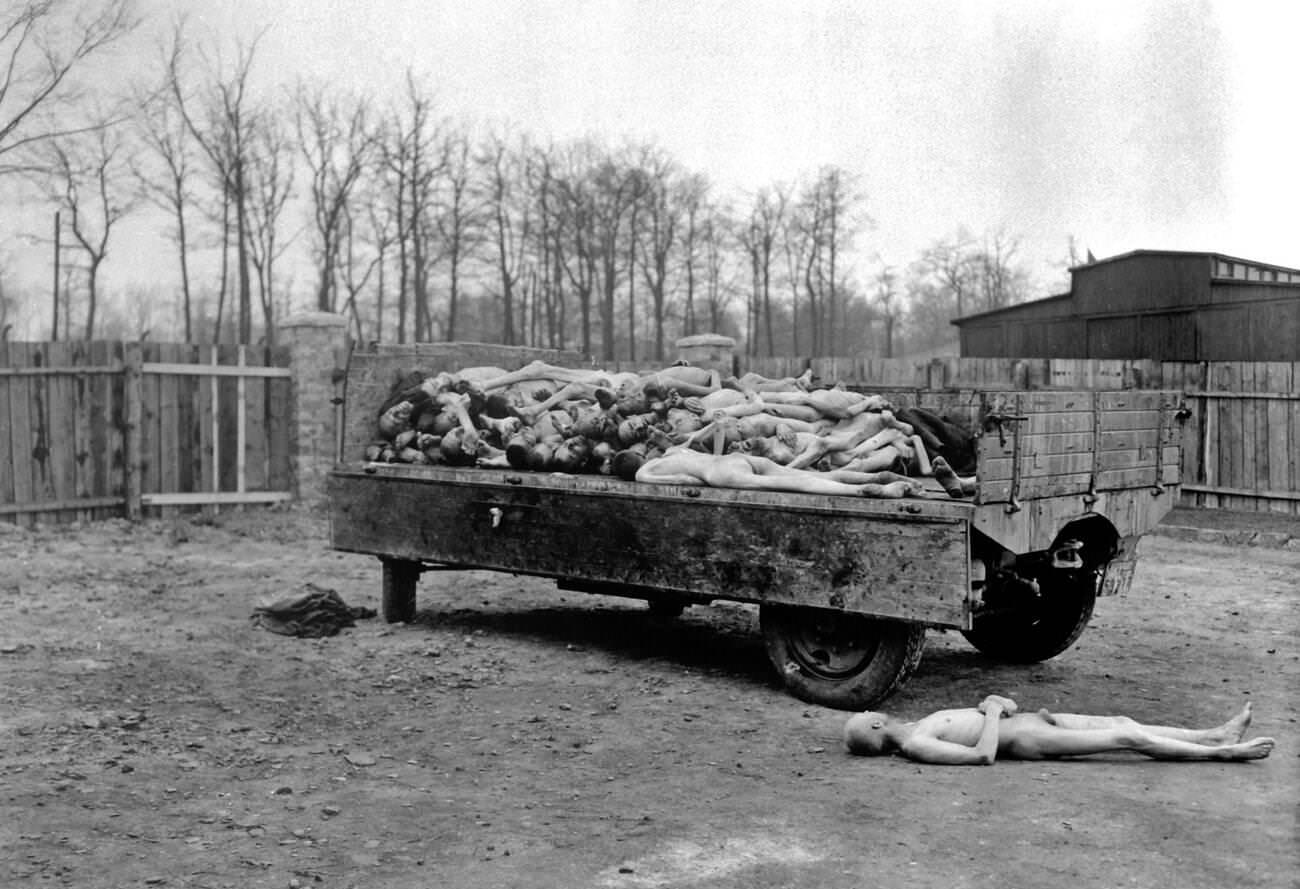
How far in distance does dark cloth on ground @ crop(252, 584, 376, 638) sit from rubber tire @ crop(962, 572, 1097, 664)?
430 centimetres

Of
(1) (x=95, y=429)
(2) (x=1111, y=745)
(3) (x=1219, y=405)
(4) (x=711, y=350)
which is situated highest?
(4) (x=711, y=350)

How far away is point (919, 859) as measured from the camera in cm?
430

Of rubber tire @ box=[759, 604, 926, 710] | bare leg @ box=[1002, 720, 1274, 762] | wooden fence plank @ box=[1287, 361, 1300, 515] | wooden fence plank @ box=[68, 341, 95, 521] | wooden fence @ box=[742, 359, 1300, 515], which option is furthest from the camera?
wooden fence @ box=[742, 359, 1300, 515]

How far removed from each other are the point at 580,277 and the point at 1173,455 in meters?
27.1

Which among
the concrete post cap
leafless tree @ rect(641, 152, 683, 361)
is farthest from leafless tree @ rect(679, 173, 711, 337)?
the concrete post cap

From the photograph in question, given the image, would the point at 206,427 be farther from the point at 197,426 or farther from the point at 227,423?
the point at 227,423

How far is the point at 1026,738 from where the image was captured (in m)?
5.60

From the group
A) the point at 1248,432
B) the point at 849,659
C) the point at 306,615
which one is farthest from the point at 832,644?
the point at 1248,432

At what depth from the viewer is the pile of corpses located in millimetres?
6820

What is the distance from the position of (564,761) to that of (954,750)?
1.73 metres

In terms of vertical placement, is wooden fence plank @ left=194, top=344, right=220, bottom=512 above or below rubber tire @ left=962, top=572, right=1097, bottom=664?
above

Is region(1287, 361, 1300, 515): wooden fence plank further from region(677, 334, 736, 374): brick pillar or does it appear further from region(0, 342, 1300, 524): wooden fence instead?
region(677, 334, 736, 374): brick pillar

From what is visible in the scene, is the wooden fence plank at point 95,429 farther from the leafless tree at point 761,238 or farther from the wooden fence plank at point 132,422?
the leafless tree at point 761,238

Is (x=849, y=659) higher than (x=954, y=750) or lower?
higher
